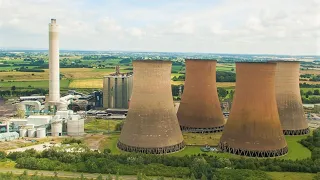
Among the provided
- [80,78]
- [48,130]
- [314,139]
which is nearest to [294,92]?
[314,139]

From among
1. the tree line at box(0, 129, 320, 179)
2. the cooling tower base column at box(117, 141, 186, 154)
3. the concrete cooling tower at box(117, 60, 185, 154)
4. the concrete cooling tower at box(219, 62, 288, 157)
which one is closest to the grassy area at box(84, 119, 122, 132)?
the cooling tower base column at box(117, 141, 186, 154)

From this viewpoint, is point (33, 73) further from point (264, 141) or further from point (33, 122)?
point (264, 141)

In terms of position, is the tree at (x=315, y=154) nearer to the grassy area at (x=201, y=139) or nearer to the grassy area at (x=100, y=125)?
the grassy area at (x=201, y=139)

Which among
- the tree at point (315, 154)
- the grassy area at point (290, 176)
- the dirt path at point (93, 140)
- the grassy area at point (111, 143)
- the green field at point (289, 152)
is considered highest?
the tree at point (315, 154)

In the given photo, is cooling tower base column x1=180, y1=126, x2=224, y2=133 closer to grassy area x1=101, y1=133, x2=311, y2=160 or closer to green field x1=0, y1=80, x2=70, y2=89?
grassy area x1=101, y1=133, x2=311, y2=160

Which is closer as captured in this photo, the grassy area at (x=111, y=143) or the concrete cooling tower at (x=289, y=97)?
the grassy area at (x=111, y=143)

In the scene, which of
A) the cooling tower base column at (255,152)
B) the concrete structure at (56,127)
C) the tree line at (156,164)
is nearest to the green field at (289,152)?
the cooling tower base column at (255,152)
